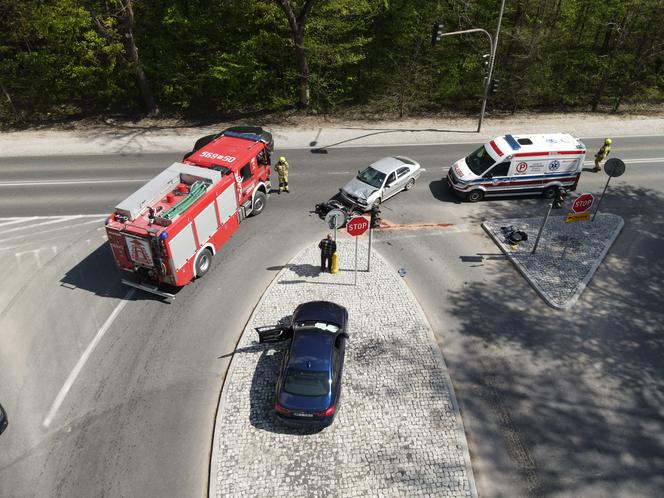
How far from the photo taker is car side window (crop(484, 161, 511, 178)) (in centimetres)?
1834

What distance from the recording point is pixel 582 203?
48.2 feet

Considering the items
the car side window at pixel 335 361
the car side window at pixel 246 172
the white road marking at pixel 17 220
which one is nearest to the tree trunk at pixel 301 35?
the car side window at pixel 246 172

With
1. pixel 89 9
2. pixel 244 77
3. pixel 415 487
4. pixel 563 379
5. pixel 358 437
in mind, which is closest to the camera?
pixel 415 487

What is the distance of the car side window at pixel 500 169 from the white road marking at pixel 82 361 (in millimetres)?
14567

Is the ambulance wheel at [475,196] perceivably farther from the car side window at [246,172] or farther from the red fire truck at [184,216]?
the car side window at [246,172]

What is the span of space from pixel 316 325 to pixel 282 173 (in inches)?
361

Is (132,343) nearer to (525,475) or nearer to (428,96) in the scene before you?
(525,475)

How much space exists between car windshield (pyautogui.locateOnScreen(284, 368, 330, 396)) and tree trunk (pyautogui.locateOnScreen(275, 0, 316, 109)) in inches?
803

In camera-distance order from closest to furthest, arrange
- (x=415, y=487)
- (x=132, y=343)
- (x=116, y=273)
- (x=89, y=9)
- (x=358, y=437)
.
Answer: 1. (x=415, y=487)
2. (x=358, y=437)
3. (x=132, y=343)
4. (x=116, y=273)
5. (x=89, y=9)

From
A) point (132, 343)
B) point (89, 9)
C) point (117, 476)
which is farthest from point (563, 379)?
point (89, 9)

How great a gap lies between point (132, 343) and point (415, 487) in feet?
28.1

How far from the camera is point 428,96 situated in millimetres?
28750

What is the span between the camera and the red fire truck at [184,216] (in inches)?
517

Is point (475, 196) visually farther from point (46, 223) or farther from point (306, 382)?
point (46, 223)
